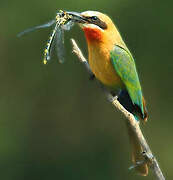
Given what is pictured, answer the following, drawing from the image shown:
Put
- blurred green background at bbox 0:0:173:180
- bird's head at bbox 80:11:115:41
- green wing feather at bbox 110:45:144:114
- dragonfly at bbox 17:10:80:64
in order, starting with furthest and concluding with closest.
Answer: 1. blurred green background at bbox 0:0:173:180
2. green wing feather at bbox 110:45:144:114
3. bird's head at bbox 80:11:115:41
4. dragonfly at bbox 17:10:80:64

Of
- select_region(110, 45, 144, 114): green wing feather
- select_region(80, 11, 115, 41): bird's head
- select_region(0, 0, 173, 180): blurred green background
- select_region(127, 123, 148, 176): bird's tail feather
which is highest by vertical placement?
select_region(80, 11, 115, 41): bird's head

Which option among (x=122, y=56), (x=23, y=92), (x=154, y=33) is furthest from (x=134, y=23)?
(x=122, y=56)

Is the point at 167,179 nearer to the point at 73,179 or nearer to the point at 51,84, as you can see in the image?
the point at 73,179

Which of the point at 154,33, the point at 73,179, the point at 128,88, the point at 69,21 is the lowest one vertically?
the point at 73,179

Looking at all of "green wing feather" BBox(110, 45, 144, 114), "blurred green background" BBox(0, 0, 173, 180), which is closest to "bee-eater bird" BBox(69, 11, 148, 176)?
"green wing feather" BBox(110, 45, 144, 114)

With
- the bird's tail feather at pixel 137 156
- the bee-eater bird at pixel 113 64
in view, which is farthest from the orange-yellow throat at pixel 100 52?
the bird's tail feather at pixel 137 156

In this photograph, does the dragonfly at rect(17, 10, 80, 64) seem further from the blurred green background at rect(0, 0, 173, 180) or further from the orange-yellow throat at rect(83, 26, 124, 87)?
the blurred green background at rect(0, 0, 173, 180)

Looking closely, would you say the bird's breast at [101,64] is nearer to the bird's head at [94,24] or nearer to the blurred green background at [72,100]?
the bird's head at [94,24]

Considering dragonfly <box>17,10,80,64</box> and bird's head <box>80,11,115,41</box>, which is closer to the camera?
dragonfly <box>17,10,80,64</box>
